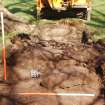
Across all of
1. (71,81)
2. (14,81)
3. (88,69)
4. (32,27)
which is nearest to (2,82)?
(14,81)

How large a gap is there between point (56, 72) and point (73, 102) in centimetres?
139

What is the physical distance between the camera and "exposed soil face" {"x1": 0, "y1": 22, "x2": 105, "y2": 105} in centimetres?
839

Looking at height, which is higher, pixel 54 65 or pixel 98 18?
Result: pixel 98 18

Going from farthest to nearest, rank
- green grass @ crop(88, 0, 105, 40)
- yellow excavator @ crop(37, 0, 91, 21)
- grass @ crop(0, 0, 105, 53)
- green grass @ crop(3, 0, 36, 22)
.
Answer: green grass @ crop(3, 0, 36, 22) < yellow excavator @ crop(37, 0, 91, 21) < grass @ crop(0, 0, 105, 53) < green grass @ crop(88, 0, 105, 40)

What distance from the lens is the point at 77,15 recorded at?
17234 millimetres

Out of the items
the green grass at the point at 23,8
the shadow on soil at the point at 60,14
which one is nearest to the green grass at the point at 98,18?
the shadow on soil at the point at 60,14

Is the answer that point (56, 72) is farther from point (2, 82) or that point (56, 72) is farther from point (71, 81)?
point (2, 82)

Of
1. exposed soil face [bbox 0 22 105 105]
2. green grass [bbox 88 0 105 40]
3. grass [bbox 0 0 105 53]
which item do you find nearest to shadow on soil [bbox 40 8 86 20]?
grass [bbox 0 0 105 53]

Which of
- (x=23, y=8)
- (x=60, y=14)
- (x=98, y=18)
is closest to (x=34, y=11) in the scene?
(x=23, y=8)

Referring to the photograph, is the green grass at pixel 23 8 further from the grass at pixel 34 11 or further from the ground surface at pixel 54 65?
the ground surface at pixel 54 65

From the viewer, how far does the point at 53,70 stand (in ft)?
31.6

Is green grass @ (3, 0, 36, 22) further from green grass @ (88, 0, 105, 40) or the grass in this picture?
green grass @ (88, 0, 105, 40)

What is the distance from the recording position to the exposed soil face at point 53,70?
839 cm

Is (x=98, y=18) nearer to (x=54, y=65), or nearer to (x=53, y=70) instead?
(x=54, y=65)
